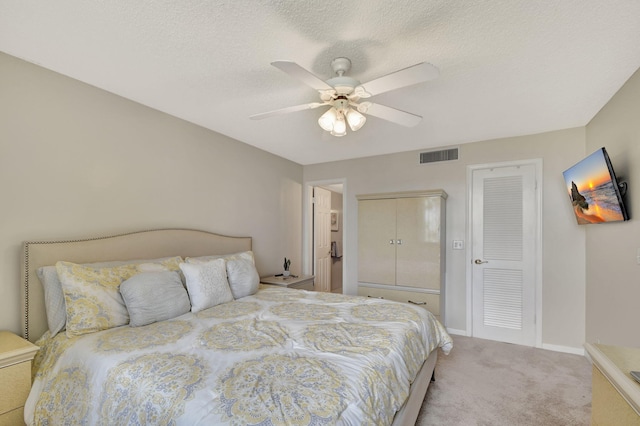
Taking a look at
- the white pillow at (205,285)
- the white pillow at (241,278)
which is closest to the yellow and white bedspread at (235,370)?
the white pillow at (205,285)

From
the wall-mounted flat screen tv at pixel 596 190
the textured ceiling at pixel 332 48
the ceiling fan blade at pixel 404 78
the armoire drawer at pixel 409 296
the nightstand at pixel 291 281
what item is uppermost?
the textured ceiling at pixel 332 48

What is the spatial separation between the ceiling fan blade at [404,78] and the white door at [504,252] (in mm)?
2587

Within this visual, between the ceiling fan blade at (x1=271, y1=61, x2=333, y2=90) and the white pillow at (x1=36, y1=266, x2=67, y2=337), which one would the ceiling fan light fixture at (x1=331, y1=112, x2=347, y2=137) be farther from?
the white pillow at (x1=36, y1=266, x2=67, y2=337)

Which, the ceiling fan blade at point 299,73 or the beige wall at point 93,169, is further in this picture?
the beige wall at point 93,169

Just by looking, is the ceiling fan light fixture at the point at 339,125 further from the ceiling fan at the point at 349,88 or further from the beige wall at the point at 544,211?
the beige wall at the point at 544,211

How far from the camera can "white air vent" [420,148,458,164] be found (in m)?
3.84

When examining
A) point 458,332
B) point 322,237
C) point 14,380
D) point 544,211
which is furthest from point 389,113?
point 322,237

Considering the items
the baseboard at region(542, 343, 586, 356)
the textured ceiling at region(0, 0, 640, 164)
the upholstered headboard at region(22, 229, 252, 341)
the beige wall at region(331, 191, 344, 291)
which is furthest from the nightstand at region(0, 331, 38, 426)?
the beige wall at region(331, 191, 344, 291)

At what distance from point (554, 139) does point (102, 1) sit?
4155 mm

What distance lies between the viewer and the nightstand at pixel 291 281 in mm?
3668

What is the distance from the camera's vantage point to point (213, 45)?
1.79 meters

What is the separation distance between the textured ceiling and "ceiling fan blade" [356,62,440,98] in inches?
10.5

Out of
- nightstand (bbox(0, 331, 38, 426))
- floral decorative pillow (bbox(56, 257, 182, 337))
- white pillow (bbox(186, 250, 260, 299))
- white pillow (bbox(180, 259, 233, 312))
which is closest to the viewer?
nightstand (bbox(0, 331, 38, 426))

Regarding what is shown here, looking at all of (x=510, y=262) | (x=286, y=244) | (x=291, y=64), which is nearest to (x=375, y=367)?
(x=291, y=64)
